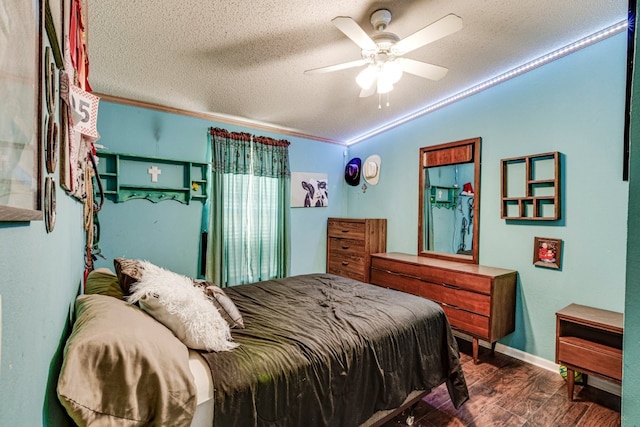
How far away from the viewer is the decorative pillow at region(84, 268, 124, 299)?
135 cm

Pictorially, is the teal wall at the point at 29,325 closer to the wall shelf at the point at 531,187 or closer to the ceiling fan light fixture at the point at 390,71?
the ceiling fan light fixture at the point at 390,71

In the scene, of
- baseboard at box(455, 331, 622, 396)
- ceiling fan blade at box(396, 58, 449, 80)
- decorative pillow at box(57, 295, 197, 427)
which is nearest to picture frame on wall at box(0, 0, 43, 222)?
decorative pillow at box(57, 295, 197, 427)

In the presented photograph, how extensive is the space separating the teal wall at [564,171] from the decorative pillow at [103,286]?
3099 millimetres

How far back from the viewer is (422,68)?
79.4 inches

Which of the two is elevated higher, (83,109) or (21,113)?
(83,109)

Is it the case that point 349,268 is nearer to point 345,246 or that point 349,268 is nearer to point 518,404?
point 345,246

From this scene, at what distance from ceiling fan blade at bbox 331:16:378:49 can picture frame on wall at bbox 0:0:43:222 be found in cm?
138

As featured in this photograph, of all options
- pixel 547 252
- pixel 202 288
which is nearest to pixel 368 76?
pixel 202 288

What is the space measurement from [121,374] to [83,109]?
1000mm

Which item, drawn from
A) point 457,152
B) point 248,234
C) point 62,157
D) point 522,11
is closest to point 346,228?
point 248,234

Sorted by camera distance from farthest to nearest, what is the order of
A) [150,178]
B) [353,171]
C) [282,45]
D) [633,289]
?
[353,171], [150,178], [282,45], [633,289]

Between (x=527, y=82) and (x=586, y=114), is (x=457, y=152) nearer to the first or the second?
(x=527, y=82)

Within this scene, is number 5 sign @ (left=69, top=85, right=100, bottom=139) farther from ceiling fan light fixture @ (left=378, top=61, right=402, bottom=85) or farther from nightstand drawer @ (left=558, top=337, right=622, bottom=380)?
nightstand drawer @ (left=558, top=337, right=622, bottom=380)

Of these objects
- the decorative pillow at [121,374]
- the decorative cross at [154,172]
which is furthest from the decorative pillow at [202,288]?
the decorative cross at [154,172]
